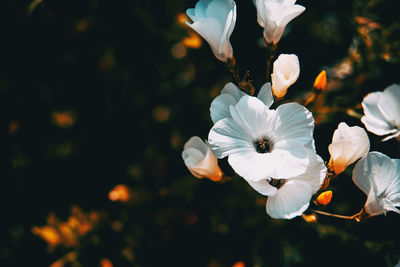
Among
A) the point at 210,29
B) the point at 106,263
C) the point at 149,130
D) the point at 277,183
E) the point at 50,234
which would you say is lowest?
the point at 106,263

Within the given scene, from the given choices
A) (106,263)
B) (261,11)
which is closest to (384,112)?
(261,11)

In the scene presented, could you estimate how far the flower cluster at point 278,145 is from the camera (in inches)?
24.5

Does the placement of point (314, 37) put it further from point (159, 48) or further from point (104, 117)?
point (104, 117)

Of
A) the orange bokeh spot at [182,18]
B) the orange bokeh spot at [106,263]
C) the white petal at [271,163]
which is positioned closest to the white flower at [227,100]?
the white petal at [271,163]

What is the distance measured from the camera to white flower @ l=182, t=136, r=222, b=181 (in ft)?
2.31

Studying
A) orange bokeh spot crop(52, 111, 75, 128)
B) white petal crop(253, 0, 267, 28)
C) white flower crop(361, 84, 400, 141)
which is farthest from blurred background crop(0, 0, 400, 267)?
white petal crop(253, 0, 267, 28)

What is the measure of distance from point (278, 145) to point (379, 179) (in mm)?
244

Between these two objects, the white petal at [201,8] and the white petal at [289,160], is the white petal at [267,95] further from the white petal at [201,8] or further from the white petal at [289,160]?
the white petal at [201,8]

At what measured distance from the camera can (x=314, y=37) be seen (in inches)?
46.6

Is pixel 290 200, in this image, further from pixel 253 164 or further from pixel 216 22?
pixel 216 22

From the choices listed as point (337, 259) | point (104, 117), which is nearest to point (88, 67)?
point (104, 117)

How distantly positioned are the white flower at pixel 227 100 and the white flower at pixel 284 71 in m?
0.02

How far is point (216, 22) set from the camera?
2.34 ft

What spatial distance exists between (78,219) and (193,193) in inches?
20.1
